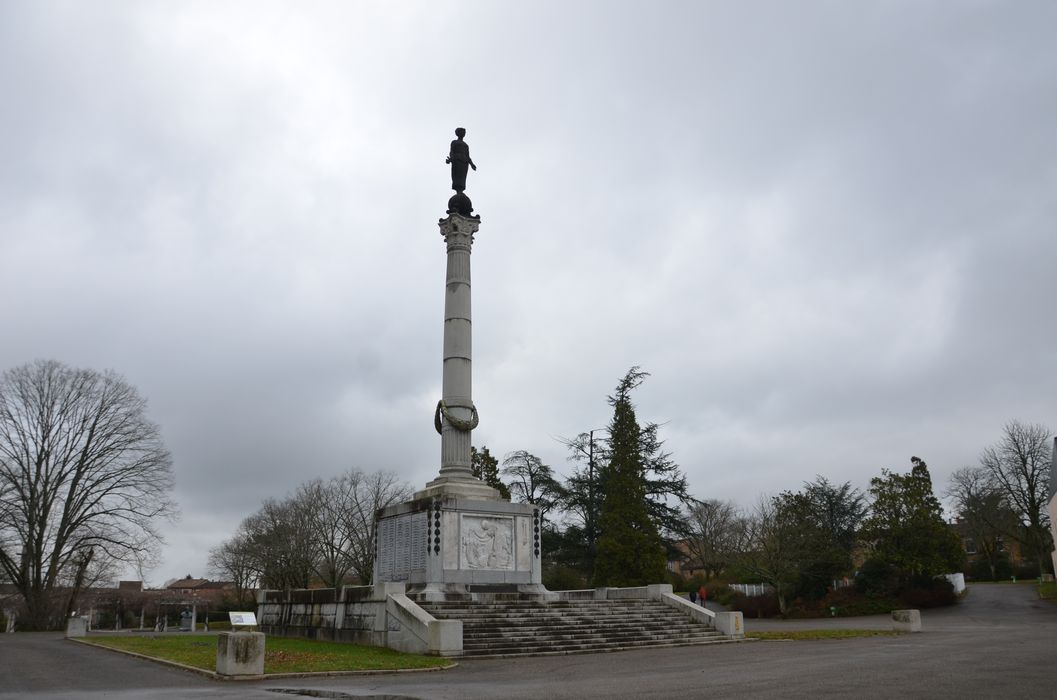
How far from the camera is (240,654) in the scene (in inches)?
528

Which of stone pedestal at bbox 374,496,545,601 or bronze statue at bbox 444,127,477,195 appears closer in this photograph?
stone pedestal at bbox 374,496,545,601

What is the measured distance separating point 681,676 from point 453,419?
14095 mm

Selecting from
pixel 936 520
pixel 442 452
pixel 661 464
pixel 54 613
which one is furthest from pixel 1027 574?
pixel 54 613

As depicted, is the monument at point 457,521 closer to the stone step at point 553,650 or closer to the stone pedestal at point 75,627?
the stone step at point 553,650

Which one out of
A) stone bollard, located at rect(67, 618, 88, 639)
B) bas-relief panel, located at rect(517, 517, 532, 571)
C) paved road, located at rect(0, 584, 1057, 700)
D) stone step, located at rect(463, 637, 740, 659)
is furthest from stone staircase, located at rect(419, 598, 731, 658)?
stone bollard, located at rect(67, 618, 88, 639)

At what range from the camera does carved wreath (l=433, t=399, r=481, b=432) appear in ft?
82.3

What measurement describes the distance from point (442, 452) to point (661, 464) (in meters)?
19.0

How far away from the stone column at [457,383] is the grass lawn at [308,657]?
18.7 ft

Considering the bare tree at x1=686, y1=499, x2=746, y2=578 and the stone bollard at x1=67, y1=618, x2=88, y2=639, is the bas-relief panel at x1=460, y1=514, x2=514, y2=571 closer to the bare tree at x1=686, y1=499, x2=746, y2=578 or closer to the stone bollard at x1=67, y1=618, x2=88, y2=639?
the stone bollard at x1=67, y1=618, x2=88, y2=639

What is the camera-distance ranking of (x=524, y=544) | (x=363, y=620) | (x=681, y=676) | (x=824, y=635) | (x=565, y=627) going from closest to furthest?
(x=681, y=676) → (x=565, y=627) → (x=363, y=620) → (x=824, y=635) → (x=524, y=544)

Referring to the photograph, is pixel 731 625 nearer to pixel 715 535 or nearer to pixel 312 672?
pixel 312 672

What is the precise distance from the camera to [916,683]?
9953mm

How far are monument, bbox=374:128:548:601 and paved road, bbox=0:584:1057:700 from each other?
19.7 feet

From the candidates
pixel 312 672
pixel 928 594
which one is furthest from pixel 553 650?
pixel 928 594
